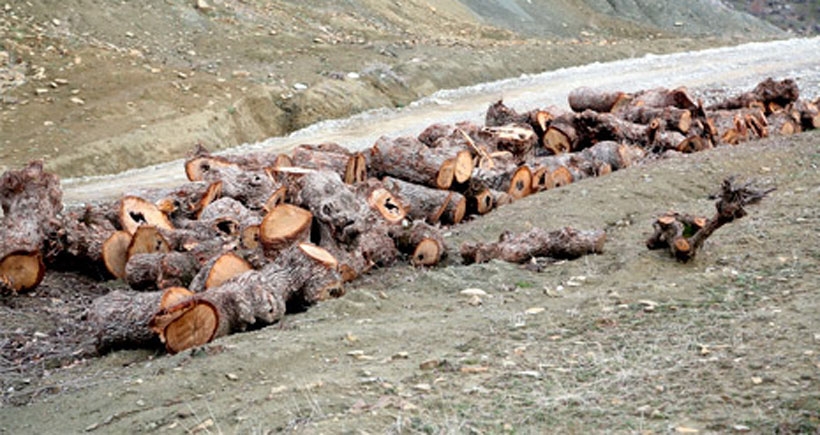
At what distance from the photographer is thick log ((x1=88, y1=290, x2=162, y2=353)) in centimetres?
662

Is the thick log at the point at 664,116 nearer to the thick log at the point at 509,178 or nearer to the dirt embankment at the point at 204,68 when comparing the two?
the thick log at the point at 509,178

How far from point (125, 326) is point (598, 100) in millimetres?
10238

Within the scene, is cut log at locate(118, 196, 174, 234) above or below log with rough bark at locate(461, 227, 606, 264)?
below

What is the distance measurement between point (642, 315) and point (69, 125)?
14.2m

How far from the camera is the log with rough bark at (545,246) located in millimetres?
7918

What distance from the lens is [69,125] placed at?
17.3 metres

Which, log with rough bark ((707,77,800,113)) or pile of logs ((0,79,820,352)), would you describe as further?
log with rough bark ((707,77,800,113))

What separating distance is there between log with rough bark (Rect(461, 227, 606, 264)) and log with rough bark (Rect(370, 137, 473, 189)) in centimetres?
237

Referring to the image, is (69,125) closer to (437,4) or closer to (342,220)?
(342,220)

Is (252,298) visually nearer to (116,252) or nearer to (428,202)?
(116,252)

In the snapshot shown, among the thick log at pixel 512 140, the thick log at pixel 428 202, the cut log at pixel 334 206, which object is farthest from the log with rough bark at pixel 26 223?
the thick log at pixel 512 140

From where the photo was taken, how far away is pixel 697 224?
725 cm

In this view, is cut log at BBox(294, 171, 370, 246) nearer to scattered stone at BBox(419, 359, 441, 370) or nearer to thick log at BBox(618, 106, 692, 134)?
scattered stone at BBox(419, 359, 441, 370)

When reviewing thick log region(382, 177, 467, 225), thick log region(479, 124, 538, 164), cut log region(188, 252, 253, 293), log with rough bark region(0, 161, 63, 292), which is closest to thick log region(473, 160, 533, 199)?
thick log region(479, 124, 538, 164)
